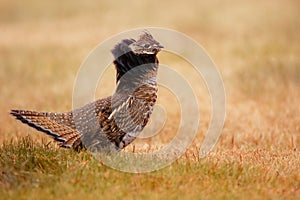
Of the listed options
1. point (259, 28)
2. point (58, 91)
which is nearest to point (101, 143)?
point (58, 91)

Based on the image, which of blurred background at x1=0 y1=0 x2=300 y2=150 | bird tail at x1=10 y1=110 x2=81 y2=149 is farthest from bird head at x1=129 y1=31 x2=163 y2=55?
blurred background at x1=0 y1=0 x2=300 y2=150

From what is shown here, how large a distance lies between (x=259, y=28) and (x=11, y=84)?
11.3 m

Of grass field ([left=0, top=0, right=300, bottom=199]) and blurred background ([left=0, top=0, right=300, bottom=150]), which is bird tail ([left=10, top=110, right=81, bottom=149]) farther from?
blurred background ([left=0, top=0, right=300, bottom=150])

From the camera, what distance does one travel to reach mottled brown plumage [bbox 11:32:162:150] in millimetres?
8898

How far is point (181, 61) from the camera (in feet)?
74.9

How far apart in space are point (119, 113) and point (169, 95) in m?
8.97

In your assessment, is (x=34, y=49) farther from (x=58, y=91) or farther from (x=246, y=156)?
(x=246, y=156)

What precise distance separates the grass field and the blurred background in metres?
0.04

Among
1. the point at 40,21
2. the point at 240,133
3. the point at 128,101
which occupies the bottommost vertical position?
the point at 240,133

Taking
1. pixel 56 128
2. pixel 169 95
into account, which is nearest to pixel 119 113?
pixel 56 128

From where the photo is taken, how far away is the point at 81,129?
9008 mm

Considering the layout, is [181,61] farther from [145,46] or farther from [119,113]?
[119,113]

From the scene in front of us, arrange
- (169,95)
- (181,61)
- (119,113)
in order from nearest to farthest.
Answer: (119,113) → (169,95) → (181,61)

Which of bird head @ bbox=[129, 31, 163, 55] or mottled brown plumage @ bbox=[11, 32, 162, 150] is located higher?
bird head @ bbox=[129, 31, 163, 55]
